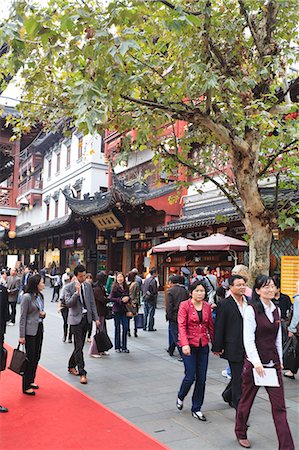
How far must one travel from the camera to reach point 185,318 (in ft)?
17.6

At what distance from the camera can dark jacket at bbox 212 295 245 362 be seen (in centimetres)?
519

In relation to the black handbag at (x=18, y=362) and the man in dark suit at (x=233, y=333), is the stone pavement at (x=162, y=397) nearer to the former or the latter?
the man in dark suit at (x=233, y=333)

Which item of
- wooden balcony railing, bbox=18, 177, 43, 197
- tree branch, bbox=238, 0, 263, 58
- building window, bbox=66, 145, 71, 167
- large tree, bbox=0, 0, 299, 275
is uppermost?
building window, bbox=66, 145, 71, 167

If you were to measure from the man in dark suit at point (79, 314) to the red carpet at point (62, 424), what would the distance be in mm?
570

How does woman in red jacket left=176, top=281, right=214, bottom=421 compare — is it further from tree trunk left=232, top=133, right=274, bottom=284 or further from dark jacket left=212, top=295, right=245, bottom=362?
tree trunk left=232, top=133, right=274, bottom=284

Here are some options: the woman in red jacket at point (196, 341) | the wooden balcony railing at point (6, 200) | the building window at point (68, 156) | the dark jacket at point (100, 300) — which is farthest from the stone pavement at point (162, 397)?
the building window at point (68, 156)

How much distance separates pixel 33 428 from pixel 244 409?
2.33 meters

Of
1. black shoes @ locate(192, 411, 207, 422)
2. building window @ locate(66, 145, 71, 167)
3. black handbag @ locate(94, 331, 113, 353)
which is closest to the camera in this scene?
black shoes @ locate(192, 411, 207, 422)

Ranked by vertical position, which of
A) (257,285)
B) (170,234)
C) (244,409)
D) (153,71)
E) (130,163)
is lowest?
(244,409)

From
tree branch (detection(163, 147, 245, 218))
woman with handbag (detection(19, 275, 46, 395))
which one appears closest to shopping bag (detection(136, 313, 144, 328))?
tree branch (detection(163, 147, 245, 218))

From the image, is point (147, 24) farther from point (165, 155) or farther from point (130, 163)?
point (130, 163)

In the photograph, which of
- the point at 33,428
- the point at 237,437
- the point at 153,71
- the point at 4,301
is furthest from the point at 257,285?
the point at 153,71

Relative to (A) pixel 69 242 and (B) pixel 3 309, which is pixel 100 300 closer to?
(B) pixel 3 309

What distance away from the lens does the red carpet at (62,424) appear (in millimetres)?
4387
